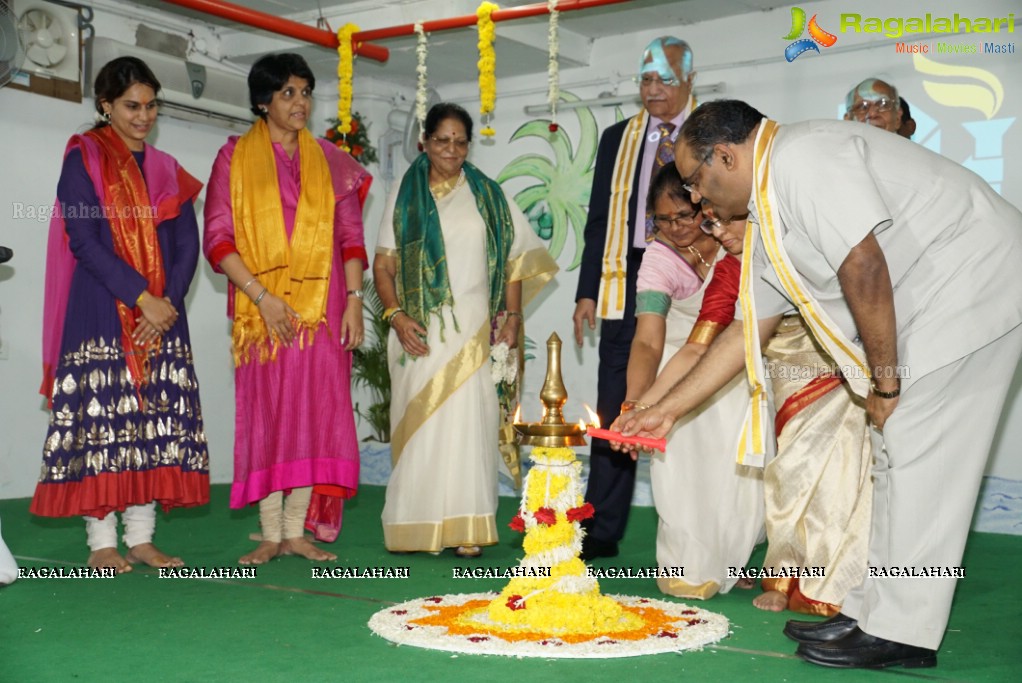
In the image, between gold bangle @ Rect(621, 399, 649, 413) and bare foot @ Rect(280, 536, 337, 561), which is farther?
bare foot @ Rect(280, 536, 337, 561)

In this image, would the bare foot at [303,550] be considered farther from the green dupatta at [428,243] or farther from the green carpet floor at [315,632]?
the green dupatta at [428,243]

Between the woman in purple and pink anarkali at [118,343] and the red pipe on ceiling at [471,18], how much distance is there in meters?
1.98

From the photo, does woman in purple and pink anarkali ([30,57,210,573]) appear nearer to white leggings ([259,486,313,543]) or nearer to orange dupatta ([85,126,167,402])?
orange dupatta ([85,126,167,402])

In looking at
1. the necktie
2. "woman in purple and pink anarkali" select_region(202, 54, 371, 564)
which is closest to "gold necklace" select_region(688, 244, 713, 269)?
the necktie

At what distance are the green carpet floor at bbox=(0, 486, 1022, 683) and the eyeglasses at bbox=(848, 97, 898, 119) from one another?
2.03 meters

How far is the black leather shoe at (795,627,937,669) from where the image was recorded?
2848 millimetres

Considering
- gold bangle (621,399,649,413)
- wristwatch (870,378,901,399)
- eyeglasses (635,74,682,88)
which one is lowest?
gold bangle (621,399,649,413)

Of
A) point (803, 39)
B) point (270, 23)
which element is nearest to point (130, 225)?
point (270, 23)

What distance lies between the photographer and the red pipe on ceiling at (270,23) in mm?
5535

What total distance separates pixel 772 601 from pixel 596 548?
45.4 inches

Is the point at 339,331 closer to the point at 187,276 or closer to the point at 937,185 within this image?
the point at 187,276

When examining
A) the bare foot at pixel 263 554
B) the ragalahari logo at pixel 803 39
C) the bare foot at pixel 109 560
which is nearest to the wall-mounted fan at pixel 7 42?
the bare foot at pixel 109 560

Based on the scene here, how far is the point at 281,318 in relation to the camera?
15.2ft

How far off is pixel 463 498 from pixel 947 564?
8.12 ft
